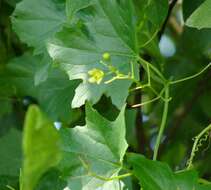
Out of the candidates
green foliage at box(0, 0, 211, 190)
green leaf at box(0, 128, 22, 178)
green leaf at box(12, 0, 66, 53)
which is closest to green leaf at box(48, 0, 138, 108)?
green foliage at box(0, 0, 211, 190)

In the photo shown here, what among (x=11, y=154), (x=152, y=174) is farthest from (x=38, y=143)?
(x=11, y=154)

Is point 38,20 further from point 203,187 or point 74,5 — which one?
point 203,187

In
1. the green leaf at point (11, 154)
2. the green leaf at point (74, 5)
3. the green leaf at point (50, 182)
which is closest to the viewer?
the green leaf at point (74, 5)

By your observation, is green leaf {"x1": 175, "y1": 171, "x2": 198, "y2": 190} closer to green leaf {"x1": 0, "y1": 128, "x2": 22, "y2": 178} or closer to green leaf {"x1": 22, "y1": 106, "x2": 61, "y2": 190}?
green leaf {"x1": 22, "y1": 106, "x2": 61, "y2": 190}

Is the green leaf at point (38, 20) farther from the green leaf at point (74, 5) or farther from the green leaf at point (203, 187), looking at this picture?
the green leaf at point (203, 187)

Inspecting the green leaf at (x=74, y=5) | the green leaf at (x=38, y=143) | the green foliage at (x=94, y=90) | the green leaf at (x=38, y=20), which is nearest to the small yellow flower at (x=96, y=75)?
the green foliage at (x=94, y=90)

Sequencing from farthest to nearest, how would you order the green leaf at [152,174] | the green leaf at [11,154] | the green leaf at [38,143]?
the green leaf at [11,154]
the green leaf at [152,174]
the green leaf at [38,143]
